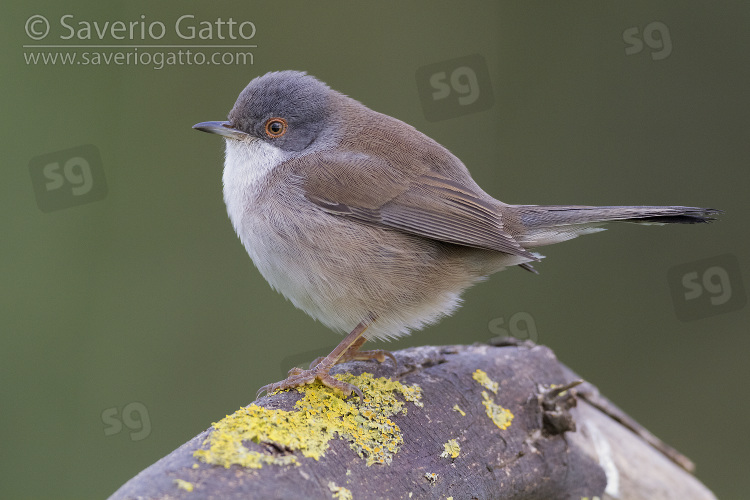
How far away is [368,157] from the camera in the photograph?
3697mm

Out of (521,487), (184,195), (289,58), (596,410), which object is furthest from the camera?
(289,58)

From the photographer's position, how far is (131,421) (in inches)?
199

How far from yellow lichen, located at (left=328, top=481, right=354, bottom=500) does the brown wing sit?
1.36m

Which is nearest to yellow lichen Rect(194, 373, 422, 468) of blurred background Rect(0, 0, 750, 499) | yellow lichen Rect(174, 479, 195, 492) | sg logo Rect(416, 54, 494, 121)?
yellow lichen Rect(174, 479, 195, 492)

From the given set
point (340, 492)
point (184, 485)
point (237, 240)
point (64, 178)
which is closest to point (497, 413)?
point (340, 492)

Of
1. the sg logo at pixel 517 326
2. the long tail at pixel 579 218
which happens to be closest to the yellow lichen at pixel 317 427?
the long tail at pixel 579 218

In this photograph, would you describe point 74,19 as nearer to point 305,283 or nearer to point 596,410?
point 305,283

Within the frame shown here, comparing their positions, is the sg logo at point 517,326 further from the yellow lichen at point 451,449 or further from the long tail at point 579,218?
the yellow lichen at point 451,449

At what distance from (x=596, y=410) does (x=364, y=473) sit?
205 cm

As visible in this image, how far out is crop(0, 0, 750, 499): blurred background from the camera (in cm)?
553

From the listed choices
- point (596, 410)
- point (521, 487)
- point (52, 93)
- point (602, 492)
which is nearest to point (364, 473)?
point (521, 487)

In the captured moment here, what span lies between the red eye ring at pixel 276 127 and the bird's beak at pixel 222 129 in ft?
0.38

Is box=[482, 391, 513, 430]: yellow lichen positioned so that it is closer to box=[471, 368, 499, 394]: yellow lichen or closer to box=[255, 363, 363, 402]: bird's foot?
box=[471, 368, 499, 394]: yellow lichen

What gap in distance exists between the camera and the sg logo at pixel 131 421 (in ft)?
16.3
